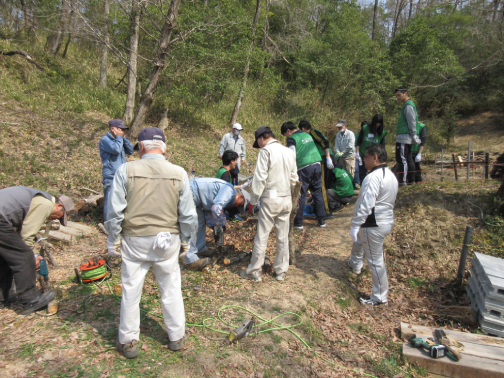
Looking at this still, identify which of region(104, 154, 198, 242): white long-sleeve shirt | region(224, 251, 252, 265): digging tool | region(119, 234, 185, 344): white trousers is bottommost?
region(224, 251, 252, 265): digging tool

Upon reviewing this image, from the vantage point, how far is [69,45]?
14.5 m

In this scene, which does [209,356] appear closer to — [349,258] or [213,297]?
[213,297]

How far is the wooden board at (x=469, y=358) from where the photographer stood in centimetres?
332

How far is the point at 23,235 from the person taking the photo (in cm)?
337

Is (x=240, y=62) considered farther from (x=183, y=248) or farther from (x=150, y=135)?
(x=183, y=248)

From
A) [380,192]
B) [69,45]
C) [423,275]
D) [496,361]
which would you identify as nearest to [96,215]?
[380,192]

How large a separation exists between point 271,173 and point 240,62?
379 inches

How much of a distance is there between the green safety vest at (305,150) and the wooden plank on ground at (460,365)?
3.42m

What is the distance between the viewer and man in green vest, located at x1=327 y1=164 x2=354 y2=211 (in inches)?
281

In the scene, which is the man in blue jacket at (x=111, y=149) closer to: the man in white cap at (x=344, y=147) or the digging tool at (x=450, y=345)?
the man in white cap at (x=344, y=147)

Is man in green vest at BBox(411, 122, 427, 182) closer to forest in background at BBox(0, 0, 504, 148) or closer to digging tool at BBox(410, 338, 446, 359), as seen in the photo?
forest in background at BBox(0, 0, 504, 148)

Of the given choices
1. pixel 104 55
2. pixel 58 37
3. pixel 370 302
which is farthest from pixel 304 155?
pixel 58 37

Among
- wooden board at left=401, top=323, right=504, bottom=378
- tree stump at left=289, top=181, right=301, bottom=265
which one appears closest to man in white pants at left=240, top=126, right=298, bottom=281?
tree stump at left=289, top=181, right=301, bottom=265

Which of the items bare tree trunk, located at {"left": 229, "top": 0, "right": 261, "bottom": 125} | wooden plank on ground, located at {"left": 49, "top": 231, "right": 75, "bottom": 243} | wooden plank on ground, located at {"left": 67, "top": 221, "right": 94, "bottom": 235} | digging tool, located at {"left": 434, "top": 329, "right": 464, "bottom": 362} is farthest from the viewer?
bare tree trunk, located at {"left": 229, "top": 0, "right": 261, "bottom": 125}
